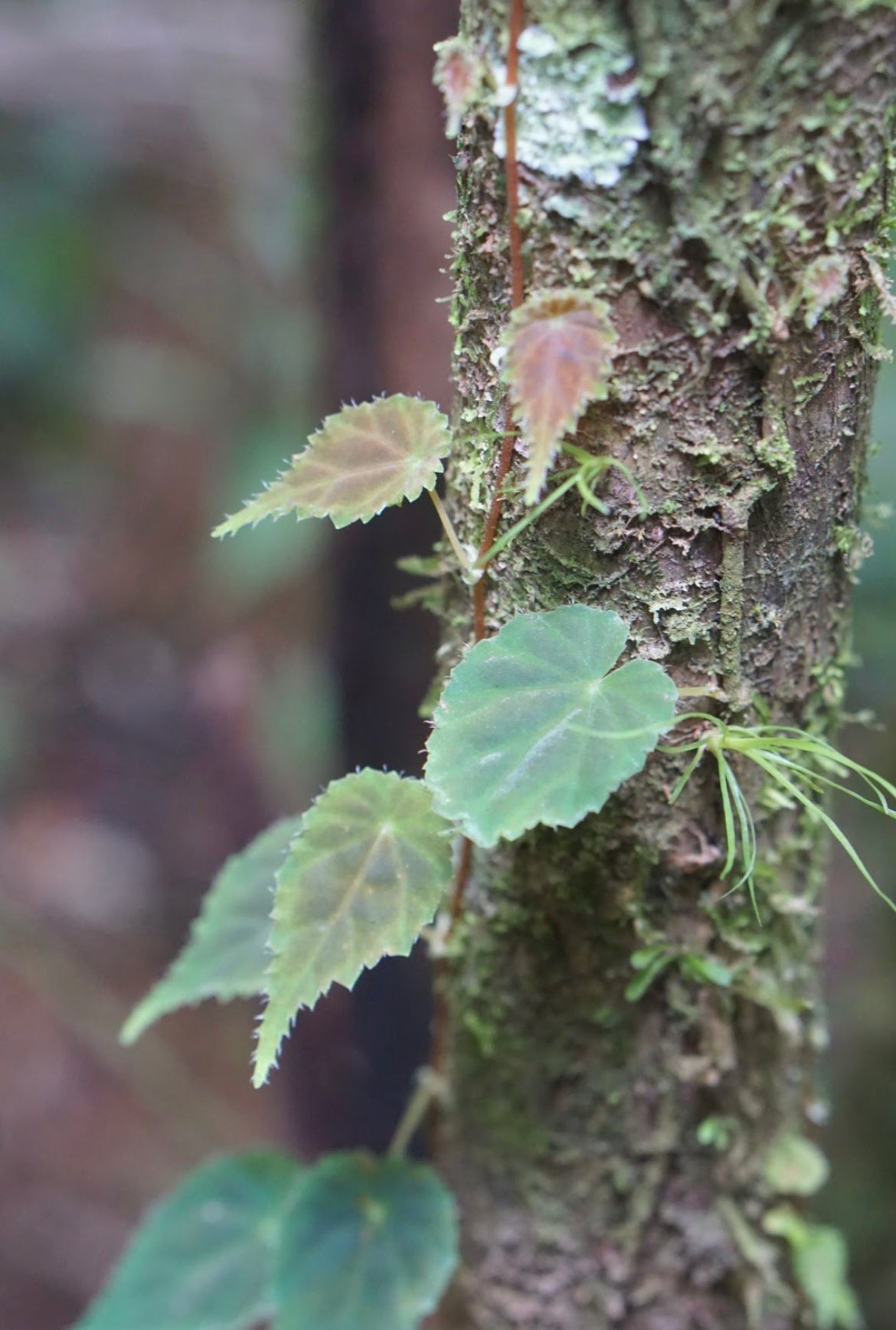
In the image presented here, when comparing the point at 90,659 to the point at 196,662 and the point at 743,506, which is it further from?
the point at 743,506

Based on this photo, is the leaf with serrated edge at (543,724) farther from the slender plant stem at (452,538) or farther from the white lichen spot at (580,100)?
the white lichen spot at (580,100)

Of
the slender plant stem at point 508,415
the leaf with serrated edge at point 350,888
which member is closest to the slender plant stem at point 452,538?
the slender plant stem at point 508,415

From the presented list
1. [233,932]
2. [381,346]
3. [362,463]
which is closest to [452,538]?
[362,463]

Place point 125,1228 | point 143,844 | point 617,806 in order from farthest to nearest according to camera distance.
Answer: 1. point 143,844
2. point 125,1228
3. point 617,806

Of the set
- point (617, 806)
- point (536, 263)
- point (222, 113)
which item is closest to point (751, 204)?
point (536, 263)

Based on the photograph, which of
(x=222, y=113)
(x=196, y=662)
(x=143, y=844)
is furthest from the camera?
(x=222, y=113)

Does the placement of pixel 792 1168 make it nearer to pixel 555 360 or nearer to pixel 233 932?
pixel 233 932

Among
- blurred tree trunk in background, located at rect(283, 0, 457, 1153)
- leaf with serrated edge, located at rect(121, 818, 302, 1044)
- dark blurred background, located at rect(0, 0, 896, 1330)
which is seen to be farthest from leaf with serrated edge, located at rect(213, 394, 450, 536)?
blurred tree trunk in background, located at rect(283, 0, 457, 1153)
